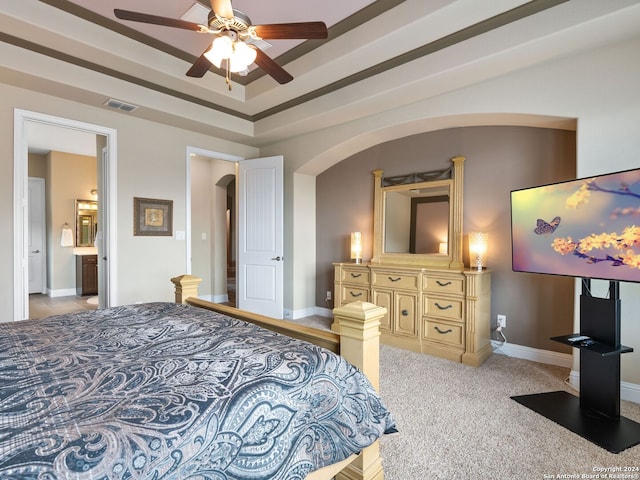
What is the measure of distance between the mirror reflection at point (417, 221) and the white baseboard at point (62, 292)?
6274 millimetres

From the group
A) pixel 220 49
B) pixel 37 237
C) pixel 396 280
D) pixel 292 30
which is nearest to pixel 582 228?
pixel 396 280

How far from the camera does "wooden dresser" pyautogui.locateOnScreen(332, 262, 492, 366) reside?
3057mm

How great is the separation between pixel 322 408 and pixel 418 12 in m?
2.65

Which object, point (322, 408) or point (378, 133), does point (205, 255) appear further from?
point (322, 408)

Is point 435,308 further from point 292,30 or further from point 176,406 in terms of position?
point 176,406

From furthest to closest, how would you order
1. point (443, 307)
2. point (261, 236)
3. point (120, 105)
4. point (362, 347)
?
1. point (261, 236)
2. point (120, 105)
3. point (443, 307)
4. point (362, 347)

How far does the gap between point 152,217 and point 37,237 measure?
4.39 meters

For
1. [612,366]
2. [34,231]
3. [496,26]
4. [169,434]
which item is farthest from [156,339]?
[34,231]

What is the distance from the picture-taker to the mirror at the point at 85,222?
6.58m

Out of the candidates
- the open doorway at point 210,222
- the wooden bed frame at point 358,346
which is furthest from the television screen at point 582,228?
the open doorway at point 210,222

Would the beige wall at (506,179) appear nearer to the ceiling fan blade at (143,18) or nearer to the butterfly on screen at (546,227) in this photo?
the butterfly on screen at (546,227)

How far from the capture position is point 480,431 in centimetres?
197

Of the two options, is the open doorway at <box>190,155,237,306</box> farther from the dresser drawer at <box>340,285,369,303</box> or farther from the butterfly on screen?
the butterfly on screen

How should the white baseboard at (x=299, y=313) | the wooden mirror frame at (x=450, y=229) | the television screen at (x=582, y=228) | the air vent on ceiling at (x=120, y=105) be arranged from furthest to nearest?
the white baseboard at (x=299, y=313), the wooden mirror frame at (x=450, y=229), the air vent on ceiling at (x=120, y=105), the television screen at (x=582, y=228)
